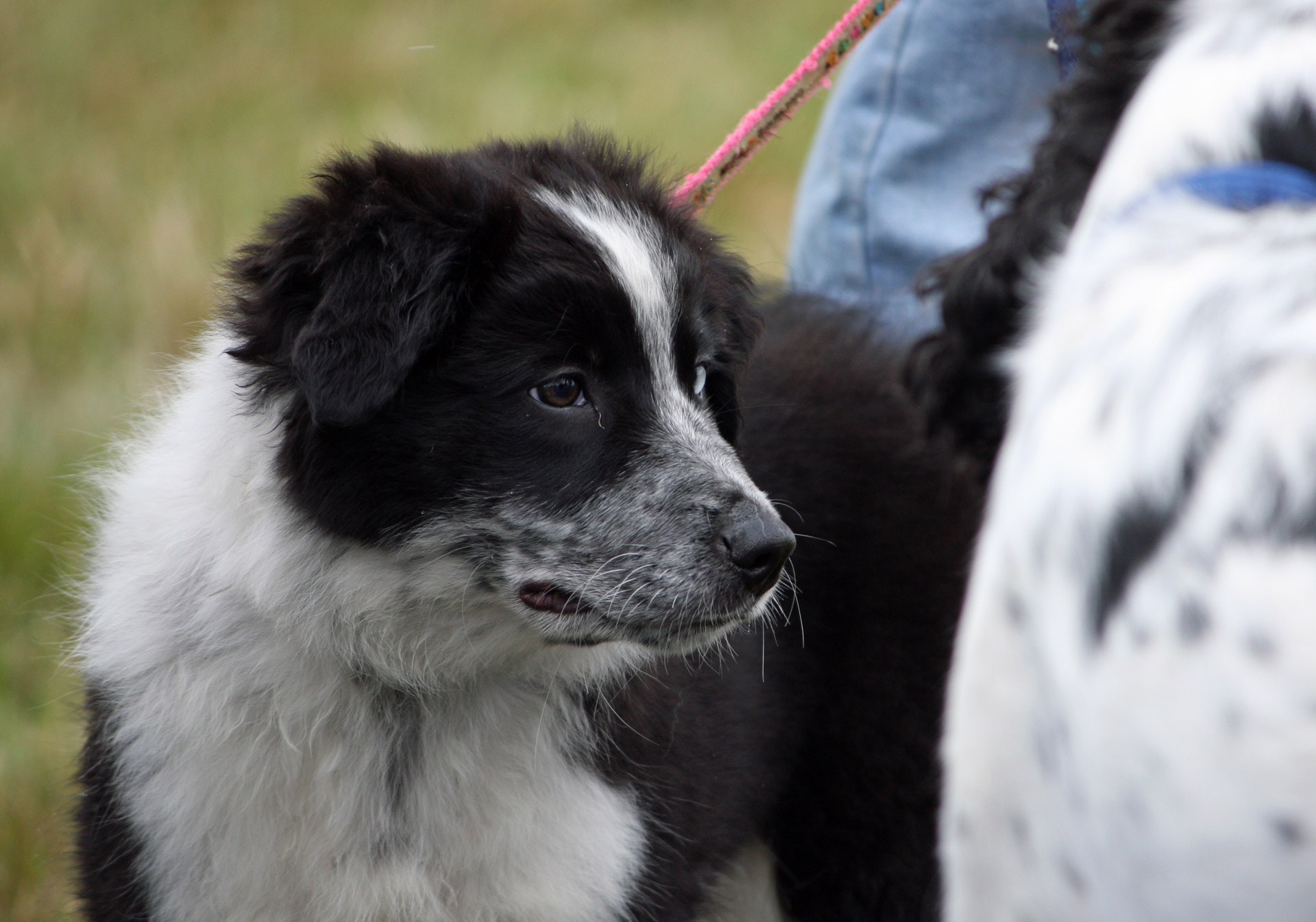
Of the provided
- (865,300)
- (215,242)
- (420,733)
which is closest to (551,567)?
(420,733)

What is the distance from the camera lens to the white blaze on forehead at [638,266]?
2.35 metres

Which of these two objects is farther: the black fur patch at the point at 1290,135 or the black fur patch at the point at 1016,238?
the black fur patch at the point at 1016,238

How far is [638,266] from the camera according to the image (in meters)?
2.37

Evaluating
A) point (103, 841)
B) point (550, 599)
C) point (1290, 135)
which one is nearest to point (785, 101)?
point (550, 599)

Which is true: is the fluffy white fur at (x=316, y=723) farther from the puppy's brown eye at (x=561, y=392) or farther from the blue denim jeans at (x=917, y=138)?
the blue denim jeans at (x=917, y=138)

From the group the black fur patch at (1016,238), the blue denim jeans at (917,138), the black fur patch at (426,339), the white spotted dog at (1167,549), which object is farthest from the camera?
the blue denim jeans at (917,138)

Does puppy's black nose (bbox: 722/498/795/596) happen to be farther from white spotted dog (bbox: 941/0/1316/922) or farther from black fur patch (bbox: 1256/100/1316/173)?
black fur patch (bbox: 1256/100/1316/173)

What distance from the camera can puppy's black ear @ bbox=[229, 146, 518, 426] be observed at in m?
2.07

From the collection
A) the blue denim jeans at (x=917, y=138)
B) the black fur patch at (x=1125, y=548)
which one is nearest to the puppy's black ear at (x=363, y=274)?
the black fur patch at (x=1125, y=548)

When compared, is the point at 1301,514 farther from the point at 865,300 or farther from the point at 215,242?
the point at 215,242

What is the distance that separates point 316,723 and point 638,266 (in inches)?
37.4

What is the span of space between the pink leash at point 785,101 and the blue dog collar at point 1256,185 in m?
1.41

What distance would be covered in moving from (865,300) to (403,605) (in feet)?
5.33

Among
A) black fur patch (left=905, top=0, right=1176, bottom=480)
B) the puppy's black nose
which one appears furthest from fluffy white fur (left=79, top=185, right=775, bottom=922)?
black fur patch (left=905, top=0, right=1176, bottom=480)
